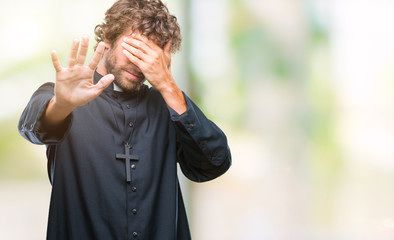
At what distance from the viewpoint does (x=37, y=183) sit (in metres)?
2.29

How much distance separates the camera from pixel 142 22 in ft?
5.18

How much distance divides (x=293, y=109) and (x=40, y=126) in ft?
5.48

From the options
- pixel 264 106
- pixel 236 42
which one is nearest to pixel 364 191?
pixel 264 106

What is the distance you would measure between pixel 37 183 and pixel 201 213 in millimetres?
877

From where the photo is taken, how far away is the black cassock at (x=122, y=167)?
1.42m

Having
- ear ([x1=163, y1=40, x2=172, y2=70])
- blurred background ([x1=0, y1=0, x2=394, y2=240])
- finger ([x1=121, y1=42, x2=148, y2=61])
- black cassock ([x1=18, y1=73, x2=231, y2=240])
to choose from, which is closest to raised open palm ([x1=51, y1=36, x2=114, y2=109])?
black cassock ([x1=18, y1=73, x2=231, y2=240])

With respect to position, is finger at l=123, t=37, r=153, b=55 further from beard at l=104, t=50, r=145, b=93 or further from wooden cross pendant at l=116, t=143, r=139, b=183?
wooden cross pendant at l=116, t=143, r=139, b=183

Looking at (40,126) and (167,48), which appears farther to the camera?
(167,48)

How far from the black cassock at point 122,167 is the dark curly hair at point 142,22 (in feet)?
0.64

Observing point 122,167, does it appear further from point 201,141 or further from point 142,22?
point 142,22

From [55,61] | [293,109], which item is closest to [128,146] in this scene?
[55,61]

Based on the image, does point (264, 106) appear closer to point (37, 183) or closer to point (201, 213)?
point (201, 213)

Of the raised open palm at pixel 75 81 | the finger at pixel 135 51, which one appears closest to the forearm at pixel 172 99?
the finger at pixel 135 51

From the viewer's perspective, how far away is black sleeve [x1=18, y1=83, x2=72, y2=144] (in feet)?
4.14
